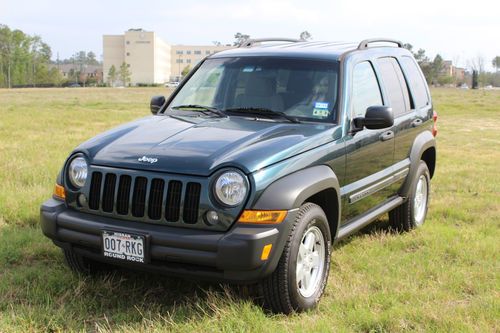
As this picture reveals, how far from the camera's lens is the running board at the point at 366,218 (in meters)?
4.59

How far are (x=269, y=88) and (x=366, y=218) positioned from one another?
1.37 metres

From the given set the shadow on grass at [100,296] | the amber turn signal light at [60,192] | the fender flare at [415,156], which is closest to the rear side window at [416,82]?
the fender flare at [415,156]

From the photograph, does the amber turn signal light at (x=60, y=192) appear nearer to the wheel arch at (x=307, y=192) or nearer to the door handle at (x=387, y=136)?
the wheel arch at (x=307, y=192)

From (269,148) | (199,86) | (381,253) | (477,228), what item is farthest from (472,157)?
(269,148)

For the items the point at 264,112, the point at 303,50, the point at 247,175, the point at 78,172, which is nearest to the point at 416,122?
the point at 303,50

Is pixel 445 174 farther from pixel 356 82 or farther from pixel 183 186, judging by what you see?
pixel 183 186

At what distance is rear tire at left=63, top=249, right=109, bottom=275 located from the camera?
4.31m

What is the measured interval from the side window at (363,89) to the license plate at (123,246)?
6.76 feet

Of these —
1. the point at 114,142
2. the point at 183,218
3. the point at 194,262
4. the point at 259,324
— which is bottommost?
the point at 259,324

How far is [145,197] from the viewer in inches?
144

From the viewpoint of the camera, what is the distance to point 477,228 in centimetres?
617

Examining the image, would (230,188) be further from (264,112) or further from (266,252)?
(264,112)

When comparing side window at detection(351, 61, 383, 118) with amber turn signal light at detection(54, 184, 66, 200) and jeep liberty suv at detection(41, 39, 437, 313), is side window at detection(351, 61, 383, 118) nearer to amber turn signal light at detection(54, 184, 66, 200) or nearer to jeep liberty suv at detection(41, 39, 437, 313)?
jeep liberty suv at detection(41, 39, 437, 313)

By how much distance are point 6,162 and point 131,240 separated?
246 inches
